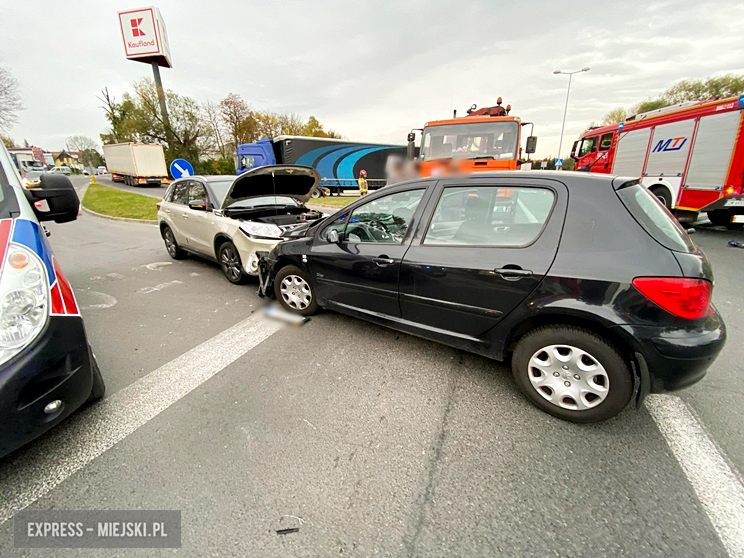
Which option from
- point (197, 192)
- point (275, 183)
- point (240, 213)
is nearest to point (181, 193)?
point (197, 192)

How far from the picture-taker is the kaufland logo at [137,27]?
30234 millimetres

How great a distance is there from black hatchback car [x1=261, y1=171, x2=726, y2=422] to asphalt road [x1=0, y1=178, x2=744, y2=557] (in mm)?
374

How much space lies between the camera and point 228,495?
171 centimetres

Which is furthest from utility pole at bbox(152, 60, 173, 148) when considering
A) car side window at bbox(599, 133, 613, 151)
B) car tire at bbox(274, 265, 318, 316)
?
car tire at bbox(274, 265, 318, 316)

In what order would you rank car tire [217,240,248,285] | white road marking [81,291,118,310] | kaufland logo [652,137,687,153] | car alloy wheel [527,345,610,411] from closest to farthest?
car alloy wheel [527,345,610,411] → white road marking [81,291,118,310] → car tire [217,240,248,285] → kaufland logo [652,137,687,153]

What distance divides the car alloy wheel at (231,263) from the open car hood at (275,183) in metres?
0.68

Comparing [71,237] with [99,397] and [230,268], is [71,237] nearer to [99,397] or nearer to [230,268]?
[230,268]

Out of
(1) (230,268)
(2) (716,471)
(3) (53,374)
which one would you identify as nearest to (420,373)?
(2) (716,471)

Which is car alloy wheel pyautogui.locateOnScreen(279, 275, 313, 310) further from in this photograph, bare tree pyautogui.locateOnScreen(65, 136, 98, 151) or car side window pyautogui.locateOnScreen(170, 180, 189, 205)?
bare tree pyautogui.locateOnScreen(65, 136, 98, 151)

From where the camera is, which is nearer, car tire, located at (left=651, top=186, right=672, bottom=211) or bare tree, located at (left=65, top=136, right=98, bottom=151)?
car tire, located at (left=651, top=186, right=672, bottom=211)

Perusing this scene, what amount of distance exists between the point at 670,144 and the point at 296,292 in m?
11.1

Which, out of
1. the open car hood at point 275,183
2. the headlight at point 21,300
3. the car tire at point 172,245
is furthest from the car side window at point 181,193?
the headlight at point 21,300

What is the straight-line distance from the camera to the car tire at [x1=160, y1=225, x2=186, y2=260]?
6.29m

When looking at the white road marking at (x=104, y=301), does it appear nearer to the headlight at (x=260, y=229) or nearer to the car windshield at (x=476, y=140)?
the headlight at (x=260, y=229)
